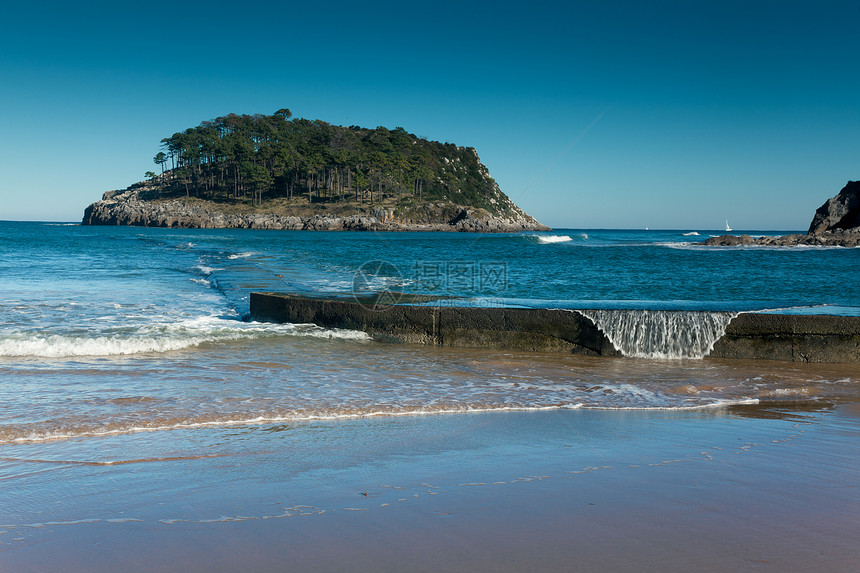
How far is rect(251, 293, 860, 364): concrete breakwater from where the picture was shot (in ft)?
27.1

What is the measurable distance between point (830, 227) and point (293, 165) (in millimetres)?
88630

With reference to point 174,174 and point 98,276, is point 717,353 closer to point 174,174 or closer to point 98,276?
point 98,276

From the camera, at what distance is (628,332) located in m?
8.61

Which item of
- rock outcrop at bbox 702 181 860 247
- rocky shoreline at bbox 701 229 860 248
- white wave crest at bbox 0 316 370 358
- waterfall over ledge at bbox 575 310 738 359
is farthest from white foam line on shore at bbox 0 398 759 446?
rock outcrop at bbox 702 181 860 247

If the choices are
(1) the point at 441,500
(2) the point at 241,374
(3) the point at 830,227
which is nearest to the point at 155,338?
(2) the point at 241,374

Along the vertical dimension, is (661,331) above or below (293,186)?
below

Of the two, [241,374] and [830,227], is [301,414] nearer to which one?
[241,374]

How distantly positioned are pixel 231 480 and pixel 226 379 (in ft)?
10.5

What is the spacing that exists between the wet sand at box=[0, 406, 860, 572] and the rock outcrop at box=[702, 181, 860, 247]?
179ft

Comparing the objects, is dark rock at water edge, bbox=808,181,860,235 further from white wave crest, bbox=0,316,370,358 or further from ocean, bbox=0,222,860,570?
white wave crest, bbox=0,316,370,358

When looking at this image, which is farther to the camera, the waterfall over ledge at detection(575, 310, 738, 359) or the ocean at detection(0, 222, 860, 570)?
the waterfall over ledge at detection(575, 310, 738, 359)

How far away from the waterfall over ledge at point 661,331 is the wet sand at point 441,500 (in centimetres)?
370

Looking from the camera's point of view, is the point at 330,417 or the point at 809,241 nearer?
the point at 330,417

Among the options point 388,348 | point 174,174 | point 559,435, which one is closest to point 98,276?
point 388,348
